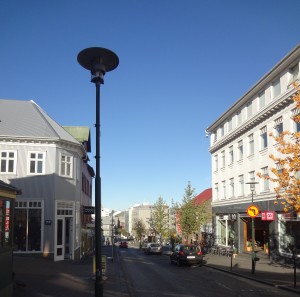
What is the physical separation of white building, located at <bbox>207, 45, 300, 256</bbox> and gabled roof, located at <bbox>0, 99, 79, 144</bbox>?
14.3m

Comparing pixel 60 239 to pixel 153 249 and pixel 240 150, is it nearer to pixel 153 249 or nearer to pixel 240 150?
pixel 240 150

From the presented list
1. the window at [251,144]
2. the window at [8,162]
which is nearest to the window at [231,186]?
the window at [251,144]

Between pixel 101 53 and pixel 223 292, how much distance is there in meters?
11.0

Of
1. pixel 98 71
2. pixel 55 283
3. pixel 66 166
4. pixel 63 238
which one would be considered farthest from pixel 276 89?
pixel 98 71

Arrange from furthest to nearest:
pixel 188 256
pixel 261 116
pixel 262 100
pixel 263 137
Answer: pixel 263 137
pixel 262 100
pixel 261 116
pixel 188 256

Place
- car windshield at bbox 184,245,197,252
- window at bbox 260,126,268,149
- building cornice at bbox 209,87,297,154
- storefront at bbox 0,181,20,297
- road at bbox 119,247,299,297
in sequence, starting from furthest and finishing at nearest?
1. window at bbox 260,126,268,149
2. car windshield at bbox 184,245,197,252
3. building cornice at bbox 209,87,297,154
4. road at bbox 119,247,299,297
5. storefront at bbox 0,181,20,297

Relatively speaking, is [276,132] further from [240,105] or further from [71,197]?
[71,197]

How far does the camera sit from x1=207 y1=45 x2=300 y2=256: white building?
95.5 feet

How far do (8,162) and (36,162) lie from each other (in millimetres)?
1780

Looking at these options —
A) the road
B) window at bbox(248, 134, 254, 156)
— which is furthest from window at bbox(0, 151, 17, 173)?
window at bbox(248, 134, 254, 156)

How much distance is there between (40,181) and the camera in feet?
93.6

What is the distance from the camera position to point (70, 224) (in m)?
30.8

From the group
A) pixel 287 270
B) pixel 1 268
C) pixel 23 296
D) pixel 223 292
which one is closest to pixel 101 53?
pixel 1 268

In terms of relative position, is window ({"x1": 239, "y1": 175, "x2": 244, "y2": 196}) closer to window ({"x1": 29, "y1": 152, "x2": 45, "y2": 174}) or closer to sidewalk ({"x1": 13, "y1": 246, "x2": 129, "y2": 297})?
window ({"x1": 29, "y1": 152, "x2": 45, "y2": 174})
